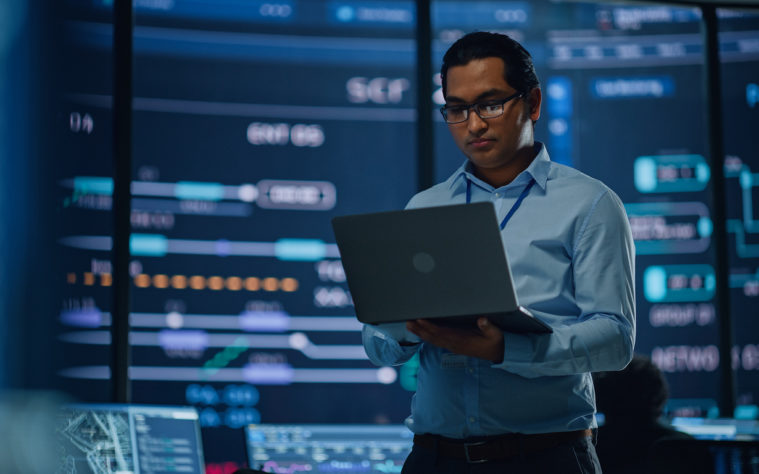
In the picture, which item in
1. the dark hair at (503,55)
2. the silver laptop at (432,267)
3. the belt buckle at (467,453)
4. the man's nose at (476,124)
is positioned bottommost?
the belt buckle at (467,453)

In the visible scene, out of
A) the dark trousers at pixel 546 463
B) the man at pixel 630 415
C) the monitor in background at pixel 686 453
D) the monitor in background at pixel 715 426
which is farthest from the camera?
the monitor in background at pixel 715 426

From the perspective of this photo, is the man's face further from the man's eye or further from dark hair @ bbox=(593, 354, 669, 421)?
dark hair @ bbox=(593, 354, 669, 421)

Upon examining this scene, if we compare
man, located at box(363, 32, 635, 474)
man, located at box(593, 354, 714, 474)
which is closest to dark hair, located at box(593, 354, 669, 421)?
man, located at box(593, 354, 714, 474)

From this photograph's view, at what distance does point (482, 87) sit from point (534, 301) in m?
0.42

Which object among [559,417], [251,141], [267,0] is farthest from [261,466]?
[267,0]

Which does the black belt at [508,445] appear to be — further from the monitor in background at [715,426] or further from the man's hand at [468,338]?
the monitor in background at [715,426]

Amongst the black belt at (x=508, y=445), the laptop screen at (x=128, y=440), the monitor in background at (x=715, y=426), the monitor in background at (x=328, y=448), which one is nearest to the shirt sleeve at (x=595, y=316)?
the black belt at (x=508, y=445)

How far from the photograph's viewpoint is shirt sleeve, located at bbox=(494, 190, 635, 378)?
1357mm

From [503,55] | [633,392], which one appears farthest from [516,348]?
[633,392]

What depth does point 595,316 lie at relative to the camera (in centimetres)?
141

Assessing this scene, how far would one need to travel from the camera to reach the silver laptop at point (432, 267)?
4.22ft

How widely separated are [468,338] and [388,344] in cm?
23

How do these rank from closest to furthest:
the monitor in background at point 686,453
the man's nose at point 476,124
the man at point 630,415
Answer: the man's nose at point 476,124, the monitor in background at point 686,453, the man at point 630,415

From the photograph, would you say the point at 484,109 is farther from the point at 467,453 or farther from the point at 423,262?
the point at 467,453
